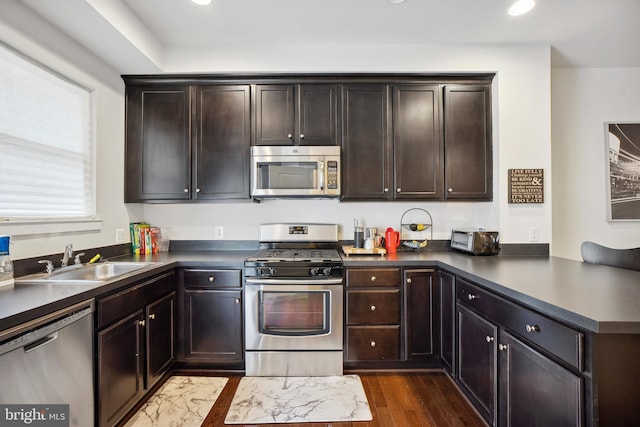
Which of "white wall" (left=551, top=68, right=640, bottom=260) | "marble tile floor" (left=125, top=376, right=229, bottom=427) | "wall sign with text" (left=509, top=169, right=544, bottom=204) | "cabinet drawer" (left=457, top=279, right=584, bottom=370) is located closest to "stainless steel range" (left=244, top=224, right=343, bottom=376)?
"marble tile floor" (left=125, top=376, right=229, bottom=427)

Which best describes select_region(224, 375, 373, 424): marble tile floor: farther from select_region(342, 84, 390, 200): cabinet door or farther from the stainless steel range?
select_region(342, 84, 390, 200): cabinet door

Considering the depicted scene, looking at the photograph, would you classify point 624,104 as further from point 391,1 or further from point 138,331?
point 138,331

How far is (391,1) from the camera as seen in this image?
2.07m

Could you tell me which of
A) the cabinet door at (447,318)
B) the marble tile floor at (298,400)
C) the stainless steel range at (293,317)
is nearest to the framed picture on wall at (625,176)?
the cabinet door at (447,318)

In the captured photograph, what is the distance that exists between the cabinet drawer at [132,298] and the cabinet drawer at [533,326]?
6.79 feet

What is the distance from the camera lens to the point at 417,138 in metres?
2.70

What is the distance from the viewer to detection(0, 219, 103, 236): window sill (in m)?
1.72

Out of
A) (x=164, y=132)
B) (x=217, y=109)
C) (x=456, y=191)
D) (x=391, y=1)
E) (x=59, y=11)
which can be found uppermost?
(x=391, y=1)

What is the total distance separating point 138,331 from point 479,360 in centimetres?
209

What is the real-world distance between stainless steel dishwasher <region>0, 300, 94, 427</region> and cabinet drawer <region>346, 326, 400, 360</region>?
164 cm

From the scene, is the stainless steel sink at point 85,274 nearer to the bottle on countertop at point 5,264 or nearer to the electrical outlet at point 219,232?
the bottle on countertop at point 5,264

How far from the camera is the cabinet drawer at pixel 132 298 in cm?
159

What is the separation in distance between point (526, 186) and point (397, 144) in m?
1.16

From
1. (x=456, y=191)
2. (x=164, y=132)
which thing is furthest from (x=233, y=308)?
(x=456, y=191)
